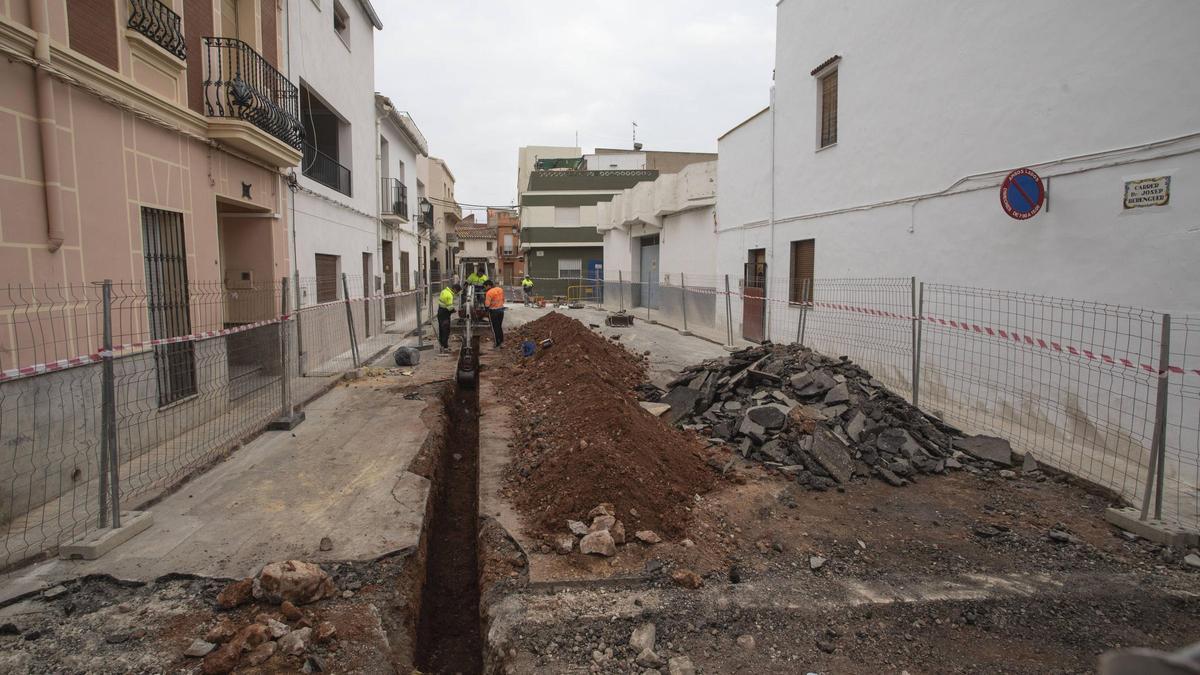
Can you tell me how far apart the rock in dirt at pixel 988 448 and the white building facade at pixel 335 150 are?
1003 cm

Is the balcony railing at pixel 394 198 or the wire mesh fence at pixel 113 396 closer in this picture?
the wire mesh fence at pixel 113 396

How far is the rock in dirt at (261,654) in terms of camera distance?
3078 millimetres

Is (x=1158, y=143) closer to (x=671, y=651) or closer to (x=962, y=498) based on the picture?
(x=962, y=498)

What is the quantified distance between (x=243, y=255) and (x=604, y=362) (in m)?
6.04

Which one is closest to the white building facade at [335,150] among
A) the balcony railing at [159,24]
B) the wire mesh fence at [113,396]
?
the wire mesh fence at [113,396]

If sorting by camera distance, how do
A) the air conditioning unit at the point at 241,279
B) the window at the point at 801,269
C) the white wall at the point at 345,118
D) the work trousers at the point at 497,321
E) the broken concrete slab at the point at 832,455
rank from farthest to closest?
the work trousers at the point at 497,321, the window at the point at 801,269, the white wall at the point at 345,118, the air conditioning unit at the point at 241,279, the broken concrete slab at the point at 832,455

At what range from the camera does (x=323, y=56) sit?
486 inches

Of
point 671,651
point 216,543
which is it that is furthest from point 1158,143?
point 216,543

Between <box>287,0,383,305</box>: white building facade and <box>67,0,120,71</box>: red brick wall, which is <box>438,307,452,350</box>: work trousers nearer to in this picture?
Result: <box>287,0,383,305</box>: white building facade

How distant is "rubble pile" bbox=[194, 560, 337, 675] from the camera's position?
309cm

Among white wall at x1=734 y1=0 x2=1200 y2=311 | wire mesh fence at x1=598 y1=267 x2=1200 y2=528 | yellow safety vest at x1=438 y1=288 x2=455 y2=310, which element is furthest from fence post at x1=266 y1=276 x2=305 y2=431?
white wall at x1=734 y1=0 x2=1200 y2=311

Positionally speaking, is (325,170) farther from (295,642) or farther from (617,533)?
(295,642)

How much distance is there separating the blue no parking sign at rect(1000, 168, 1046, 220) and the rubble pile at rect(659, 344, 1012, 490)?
2.37m

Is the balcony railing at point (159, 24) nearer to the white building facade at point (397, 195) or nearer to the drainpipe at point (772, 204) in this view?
the white building facade at point (397, 195)
